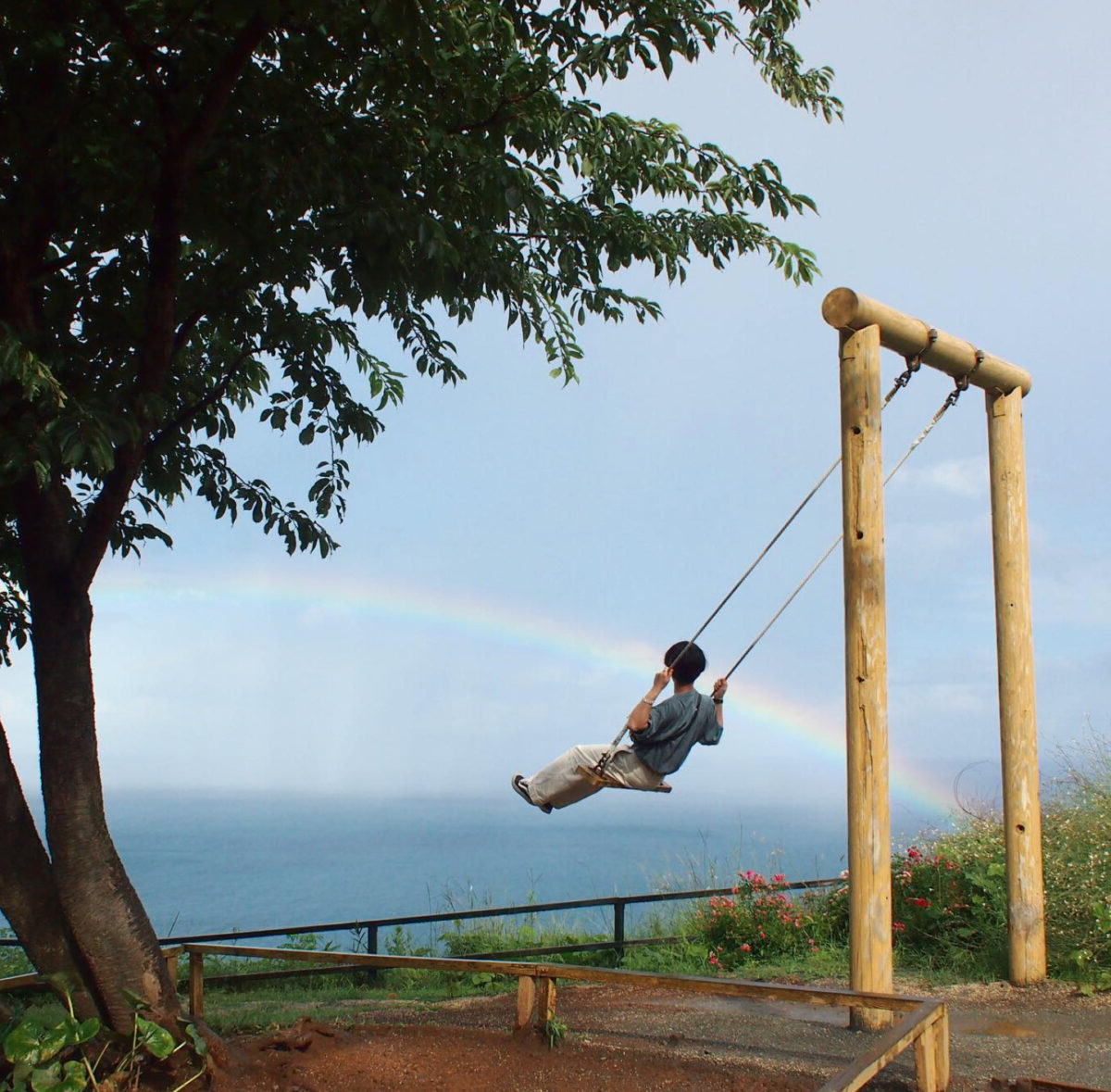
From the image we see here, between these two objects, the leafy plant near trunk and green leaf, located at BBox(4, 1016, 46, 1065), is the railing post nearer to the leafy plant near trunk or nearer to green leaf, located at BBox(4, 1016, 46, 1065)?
the leafy plant near trunk

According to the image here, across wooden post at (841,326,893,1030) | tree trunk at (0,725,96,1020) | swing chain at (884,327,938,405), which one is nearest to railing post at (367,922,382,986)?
tree trunk at (0,725,96,1020)

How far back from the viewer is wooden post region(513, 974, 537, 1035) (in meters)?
6.15

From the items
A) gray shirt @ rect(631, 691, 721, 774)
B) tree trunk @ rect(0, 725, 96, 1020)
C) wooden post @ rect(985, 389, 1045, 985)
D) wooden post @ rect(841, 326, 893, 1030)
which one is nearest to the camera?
tree trunk @ rect(0, 725, 96, 1020)

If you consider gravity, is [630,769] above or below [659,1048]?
above

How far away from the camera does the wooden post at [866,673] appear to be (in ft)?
20.4

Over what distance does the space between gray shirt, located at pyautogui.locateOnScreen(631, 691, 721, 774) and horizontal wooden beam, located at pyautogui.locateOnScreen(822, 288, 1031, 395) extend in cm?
242

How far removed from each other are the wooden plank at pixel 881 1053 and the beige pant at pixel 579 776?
1.94 metres

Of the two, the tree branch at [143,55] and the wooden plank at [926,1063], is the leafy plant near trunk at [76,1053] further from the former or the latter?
the tree branch at [143,55]

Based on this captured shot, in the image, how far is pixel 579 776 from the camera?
21.5ft

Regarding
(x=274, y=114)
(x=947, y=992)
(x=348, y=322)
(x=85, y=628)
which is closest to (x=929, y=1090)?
(x=947, y=992)

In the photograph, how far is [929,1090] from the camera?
5098mm

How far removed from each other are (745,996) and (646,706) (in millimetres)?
1594

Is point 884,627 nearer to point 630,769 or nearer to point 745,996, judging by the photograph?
point 630,769

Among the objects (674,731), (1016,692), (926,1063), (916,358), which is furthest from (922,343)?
(926,1063)
